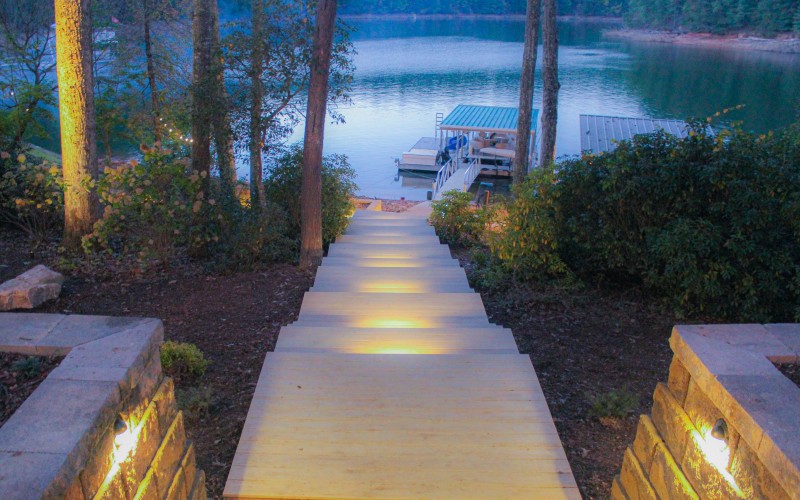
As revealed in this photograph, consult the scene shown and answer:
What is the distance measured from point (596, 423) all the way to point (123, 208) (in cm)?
510

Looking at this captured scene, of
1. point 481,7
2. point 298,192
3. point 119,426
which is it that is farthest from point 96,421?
point 481,7

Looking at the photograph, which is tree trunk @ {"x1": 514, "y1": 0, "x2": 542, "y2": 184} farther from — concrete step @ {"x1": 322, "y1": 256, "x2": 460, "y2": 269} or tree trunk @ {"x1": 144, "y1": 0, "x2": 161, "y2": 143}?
tree trunk @ {"x1": 144, "y1": 0, "x2": 161, "y2": 143}

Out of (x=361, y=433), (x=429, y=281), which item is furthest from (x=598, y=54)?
(x=361, y=433)

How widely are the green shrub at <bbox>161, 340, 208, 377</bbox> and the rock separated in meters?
1.76

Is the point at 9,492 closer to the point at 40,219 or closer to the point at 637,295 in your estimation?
the point at 637,295

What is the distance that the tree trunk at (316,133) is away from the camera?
6.65 metres

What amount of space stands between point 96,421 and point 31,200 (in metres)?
6.14

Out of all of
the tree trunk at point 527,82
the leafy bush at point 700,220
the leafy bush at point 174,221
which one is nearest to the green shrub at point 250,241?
the leafy bush at point 174,221

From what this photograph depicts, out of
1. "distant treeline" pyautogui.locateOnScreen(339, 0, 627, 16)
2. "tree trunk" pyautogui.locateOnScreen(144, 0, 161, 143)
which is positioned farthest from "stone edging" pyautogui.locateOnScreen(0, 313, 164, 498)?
"distant treeline" pyautogui.locateOnScreen(339, 0, 627, 16)

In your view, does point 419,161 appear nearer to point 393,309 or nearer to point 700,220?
point 700,220

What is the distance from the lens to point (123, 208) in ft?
21.5

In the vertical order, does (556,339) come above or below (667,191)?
below

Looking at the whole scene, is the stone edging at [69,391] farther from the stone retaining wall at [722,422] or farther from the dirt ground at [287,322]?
the stone retaining wall at [722,422]

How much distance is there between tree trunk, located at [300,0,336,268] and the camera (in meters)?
6.65
